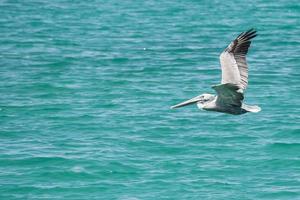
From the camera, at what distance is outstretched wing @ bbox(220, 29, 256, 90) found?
17.0m

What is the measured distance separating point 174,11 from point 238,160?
27.1 metres

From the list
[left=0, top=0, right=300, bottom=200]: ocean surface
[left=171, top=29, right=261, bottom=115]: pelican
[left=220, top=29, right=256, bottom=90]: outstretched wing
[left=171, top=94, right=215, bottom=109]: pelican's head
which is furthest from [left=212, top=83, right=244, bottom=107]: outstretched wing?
[left=0, top=0, right=300, bottom=200]: ocean surface

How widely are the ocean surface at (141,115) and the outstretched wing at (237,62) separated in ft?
15.5

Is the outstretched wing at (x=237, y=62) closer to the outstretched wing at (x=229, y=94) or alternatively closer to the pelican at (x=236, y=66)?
the pelican at (x=236, y=66)

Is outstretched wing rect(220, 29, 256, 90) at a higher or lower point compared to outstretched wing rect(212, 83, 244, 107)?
higher

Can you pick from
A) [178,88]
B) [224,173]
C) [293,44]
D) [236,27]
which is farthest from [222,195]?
[236,27]

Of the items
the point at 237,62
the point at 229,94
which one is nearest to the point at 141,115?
the point at 229,94

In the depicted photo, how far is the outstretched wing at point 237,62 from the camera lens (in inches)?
671

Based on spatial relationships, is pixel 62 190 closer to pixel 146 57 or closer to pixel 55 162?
pixel 55 162

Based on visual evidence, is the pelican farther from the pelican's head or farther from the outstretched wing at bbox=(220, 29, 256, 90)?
the pelican's head

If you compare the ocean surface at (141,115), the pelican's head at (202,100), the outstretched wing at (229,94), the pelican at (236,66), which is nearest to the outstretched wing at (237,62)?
the pelican at (236,66)

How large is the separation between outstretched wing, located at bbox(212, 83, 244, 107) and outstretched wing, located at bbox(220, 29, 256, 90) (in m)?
0.13

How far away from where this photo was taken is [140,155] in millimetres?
23797

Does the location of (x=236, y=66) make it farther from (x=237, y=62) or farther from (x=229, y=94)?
(x=229, y=94)
